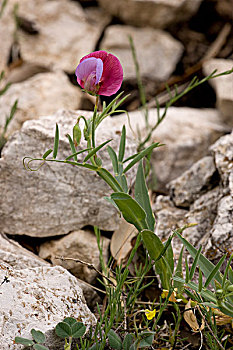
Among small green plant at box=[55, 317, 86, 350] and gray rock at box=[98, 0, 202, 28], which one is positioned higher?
gray rock at box=[98, 0, 202, 28]

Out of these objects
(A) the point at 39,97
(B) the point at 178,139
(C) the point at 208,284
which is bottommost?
(A) the point at 39,97

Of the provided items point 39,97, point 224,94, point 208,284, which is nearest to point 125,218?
point 208,284

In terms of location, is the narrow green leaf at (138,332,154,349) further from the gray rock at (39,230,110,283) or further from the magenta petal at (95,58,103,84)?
the magenta petal at (95,58,103,84)

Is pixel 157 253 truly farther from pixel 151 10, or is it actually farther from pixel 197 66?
pixel 151 10

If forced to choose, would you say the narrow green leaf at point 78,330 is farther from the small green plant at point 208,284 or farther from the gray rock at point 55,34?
the gray rock at point 55,34

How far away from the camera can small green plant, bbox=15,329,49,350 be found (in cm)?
90

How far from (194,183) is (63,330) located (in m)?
0.77

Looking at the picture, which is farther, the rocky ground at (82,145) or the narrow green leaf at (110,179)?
the rocky ground at (82,145)

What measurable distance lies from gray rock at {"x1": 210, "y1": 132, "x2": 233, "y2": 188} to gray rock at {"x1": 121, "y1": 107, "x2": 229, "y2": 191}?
0.49 m

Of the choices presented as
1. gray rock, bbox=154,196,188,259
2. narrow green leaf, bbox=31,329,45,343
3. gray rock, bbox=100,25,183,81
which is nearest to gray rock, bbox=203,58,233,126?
gray rock, bbox=100,25,183,81

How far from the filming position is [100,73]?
2.93 feet

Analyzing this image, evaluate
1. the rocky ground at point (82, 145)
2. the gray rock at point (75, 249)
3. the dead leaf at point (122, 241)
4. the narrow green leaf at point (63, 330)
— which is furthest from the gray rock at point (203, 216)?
the narrow green leaf at point (63, 330)

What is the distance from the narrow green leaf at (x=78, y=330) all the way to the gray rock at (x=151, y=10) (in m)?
2.27

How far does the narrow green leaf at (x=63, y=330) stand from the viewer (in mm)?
944
